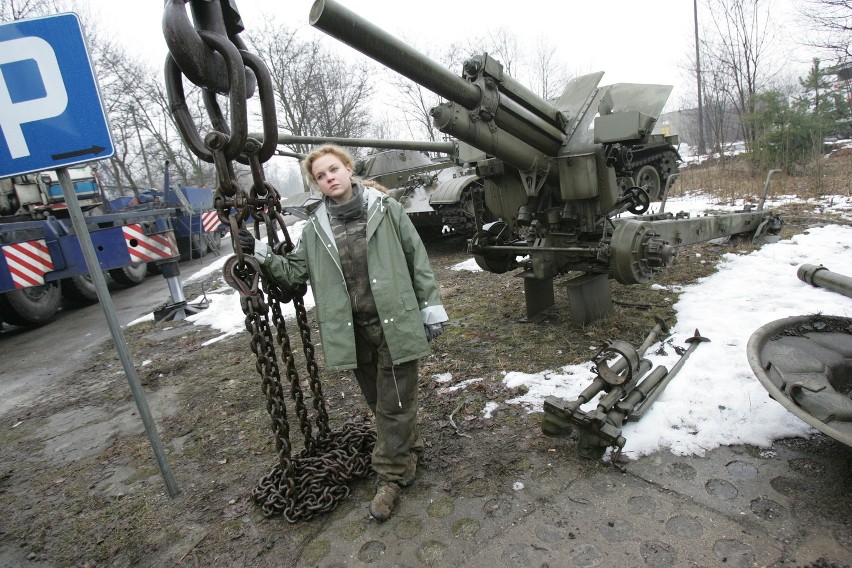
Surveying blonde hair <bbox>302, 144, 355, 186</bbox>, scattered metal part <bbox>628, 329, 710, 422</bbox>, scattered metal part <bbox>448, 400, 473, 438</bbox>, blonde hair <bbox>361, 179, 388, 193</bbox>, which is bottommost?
scattered metal part <bbox>448, 400, 473, 438</bbox>

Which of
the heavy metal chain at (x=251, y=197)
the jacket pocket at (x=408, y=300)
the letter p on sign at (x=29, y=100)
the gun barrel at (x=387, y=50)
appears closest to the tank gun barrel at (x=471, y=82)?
the gun barrel at (x=387, y=50)

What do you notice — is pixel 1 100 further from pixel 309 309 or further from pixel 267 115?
pixel 309 309

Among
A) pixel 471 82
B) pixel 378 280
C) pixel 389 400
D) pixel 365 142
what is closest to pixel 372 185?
pixel 378 280

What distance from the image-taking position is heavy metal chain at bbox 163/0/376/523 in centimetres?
199

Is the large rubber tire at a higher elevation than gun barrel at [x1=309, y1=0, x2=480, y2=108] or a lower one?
lower

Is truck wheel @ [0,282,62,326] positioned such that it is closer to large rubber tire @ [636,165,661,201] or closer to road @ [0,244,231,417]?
road @ [0,244,231,417]

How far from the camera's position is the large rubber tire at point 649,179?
10.0m

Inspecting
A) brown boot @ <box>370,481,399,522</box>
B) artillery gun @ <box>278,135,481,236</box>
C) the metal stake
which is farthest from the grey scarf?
artillery gun @ <box>278,135,481,236</box>

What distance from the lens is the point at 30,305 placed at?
775cm

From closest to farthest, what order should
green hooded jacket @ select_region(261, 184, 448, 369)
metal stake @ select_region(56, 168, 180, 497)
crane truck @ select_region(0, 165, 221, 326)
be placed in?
1. green hooded jacket @ select_region(261, 184, 448, 369)
2. metal stake @ select_region(56, 168, 180, 497)
3. crane truck @ select_region(0, 165, 221, 326)

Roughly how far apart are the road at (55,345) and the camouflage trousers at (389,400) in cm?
403

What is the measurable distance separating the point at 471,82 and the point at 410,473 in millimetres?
3034

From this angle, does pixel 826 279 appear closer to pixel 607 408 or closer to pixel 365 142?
pixel 607 408

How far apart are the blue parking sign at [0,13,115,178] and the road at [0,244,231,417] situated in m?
3.29
